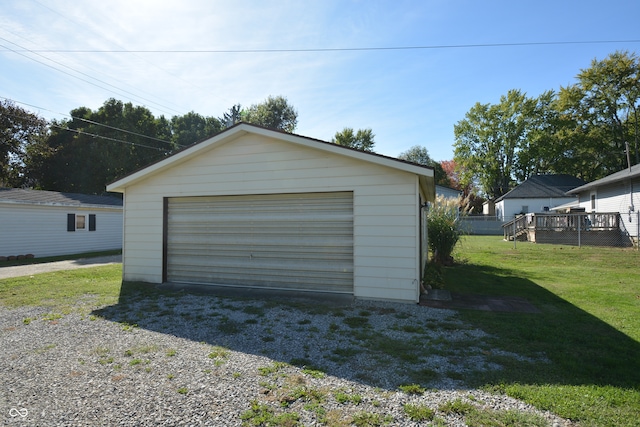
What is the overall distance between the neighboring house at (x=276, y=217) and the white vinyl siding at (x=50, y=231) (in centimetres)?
888

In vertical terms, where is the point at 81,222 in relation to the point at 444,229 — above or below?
above

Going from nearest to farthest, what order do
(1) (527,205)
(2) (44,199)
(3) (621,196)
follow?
(2) (44,199) → (3) (621,196) → (1) (527,205)

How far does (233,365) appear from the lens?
3.48m

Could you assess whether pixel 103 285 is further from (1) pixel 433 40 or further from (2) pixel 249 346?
(1) pixel 433 40

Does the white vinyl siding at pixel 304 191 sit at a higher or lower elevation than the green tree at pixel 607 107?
lower

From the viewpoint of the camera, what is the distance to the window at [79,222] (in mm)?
15398

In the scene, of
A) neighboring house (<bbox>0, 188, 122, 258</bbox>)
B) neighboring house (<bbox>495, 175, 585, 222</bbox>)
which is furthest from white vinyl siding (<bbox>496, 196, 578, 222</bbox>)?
neighboring house (<bbox>0, 188, 122, 258</bbox>)

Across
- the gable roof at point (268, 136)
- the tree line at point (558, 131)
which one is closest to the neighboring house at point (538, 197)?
the tree line at point (558, 131)

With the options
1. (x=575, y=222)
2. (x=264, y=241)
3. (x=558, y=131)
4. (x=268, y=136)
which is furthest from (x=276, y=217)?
(x=558, y=131)

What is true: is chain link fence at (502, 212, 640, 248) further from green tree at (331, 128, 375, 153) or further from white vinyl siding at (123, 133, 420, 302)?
green tree at (331, 128, 375, 153)

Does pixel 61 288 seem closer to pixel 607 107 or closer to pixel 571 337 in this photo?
pixel 571 337

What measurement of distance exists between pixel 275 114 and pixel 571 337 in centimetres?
3471

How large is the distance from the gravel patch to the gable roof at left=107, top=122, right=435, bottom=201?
2.46 metres

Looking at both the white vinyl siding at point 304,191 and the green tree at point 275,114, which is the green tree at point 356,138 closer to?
the green tree at point 275,114
